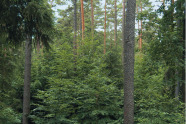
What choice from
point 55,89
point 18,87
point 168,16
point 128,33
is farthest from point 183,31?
point 18,87

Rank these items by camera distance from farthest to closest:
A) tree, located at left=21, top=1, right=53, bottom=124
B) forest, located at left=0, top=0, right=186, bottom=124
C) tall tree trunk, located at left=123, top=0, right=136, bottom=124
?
1. tall tree trunk, located at left=123, top=0, right=136, bottom=124
2. forest, located at left=0, top=0, right=186, bottom=124
3. tree, located at left=21, top=1, right=53, bottom=124

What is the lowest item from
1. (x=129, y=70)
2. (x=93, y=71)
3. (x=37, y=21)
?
(x=93, y=71)

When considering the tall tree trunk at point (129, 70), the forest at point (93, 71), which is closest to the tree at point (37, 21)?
the forest at point (93, 71)

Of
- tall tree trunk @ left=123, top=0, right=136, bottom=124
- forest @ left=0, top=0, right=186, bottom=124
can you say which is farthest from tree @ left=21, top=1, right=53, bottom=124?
tall tree trunk @ left=123, top=0, right=136, bottom=124

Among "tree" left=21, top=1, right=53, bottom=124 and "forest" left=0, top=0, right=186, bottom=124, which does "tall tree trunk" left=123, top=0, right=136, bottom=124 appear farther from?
"tree" left=21, top=1, right=53, bottom=124

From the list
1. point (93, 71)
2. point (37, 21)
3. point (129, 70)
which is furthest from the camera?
point (93, 71)

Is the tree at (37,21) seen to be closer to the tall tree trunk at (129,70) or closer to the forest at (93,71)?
the forest at (93,71)

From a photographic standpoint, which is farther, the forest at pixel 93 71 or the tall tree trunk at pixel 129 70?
the tall tree trunk at pixel 129 70

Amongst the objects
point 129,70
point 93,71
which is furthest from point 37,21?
point 93,71

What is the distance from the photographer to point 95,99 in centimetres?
738

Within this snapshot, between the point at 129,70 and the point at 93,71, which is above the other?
the point at 129,70

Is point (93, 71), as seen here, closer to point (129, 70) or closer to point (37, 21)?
point (129, 70)

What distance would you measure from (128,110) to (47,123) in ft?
12.2

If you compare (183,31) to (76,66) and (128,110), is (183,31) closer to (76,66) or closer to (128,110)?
(128,110)
